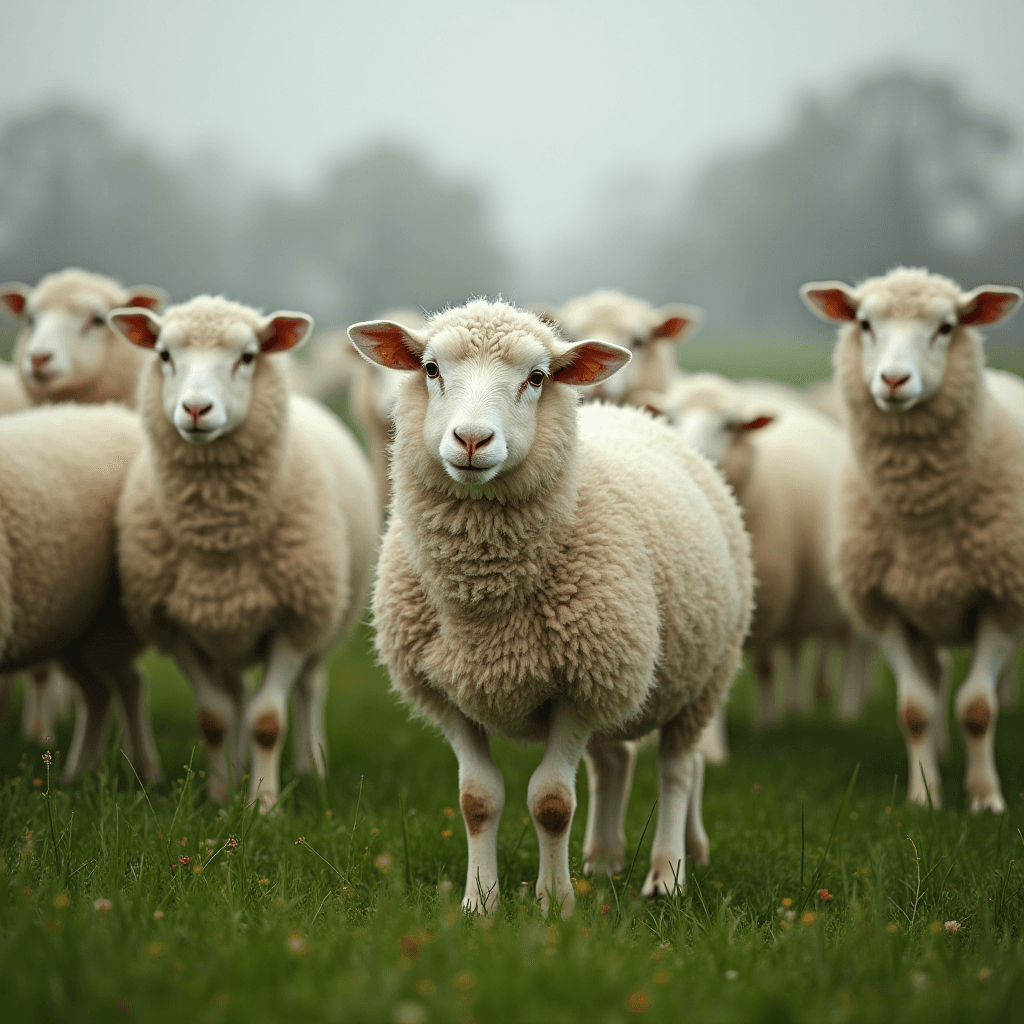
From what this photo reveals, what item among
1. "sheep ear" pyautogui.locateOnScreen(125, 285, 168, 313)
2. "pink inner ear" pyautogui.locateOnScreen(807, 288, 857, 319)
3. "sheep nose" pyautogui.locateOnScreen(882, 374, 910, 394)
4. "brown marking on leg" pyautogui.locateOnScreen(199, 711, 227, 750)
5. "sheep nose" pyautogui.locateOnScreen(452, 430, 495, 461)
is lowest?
"brown marking on leg" pyautogui.locateOnScreen(199, 711, 227, 750)

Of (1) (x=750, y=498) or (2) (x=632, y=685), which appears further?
(1) (x=750, y=498)

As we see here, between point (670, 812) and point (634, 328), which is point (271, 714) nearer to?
point (670, 812)

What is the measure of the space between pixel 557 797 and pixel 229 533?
6.72 feet

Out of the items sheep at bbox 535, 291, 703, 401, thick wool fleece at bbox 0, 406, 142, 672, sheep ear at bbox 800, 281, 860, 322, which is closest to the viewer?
thick wool fleece at bbox 0, 406, 142, 672

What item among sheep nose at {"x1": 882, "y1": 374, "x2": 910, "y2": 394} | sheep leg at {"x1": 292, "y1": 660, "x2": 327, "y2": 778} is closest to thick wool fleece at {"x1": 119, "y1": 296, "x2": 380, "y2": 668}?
sheep leg at {"x1": 292, "y1": 660, "x2": 327, "y2": 778}

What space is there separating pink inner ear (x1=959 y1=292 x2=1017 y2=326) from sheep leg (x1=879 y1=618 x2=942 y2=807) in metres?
1.51

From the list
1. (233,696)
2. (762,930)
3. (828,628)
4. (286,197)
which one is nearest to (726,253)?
(286,197)

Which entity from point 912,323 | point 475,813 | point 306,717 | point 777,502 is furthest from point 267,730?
point 777,502

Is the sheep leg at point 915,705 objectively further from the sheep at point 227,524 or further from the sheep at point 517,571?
the sheep at point 227,524

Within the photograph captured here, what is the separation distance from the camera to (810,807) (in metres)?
4.60

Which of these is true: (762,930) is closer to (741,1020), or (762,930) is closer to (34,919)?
(741,1020)

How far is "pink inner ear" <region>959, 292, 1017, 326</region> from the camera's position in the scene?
15.5ft

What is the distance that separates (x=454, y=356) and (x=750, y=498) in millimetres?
3968

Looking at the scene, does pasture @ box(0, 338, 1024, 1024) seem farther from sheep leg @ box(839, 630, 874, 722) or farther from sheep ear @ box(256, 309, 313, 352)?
sheep leg @ box(839, 630, 874, 722)
